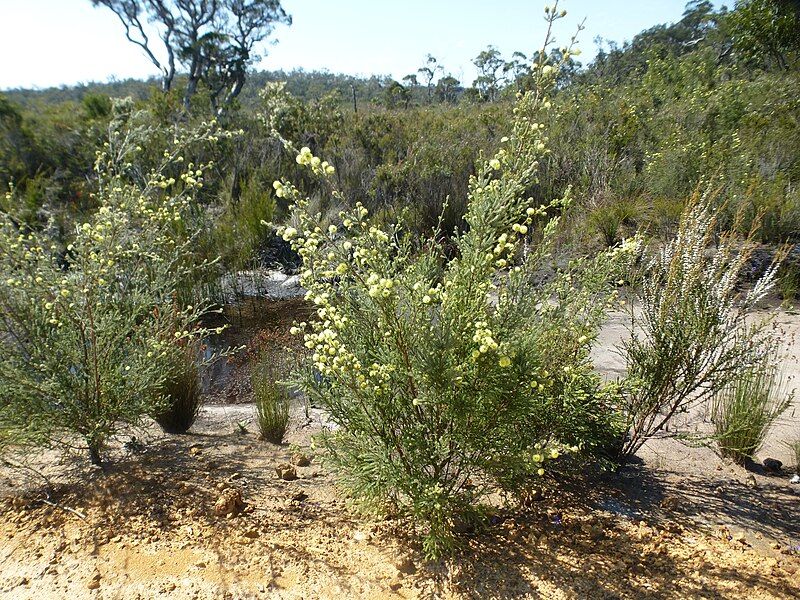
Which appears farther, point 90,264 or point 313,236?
point 90,264

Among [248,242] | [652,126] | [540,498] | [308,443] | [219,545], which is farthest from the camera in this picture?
[652,126]

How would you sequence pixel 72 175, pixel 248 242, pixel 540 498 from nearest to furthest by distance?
pixel 540 498, pixel 248 242, pixel 72 175

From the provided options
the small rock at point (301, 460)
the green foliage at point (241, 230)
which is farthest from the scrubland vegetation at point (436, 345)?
the green foliage at point (241, 230)

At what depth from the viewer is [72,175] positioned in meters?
10.1

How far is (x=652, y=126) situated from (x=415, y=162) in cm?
517

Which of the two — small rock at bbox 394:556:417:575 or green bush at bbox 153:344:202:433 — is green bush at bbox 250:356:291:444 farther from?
small rock at bbox 394:556:417:575

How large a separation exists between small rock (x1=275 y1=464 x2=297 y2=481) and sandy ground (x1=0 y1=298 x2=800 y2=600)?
0.05 metres

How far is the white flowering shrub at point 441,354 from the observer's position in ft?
6.59

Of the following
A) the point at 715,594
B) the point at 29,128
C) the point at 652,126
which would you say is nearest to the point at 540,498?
the point at 715,594

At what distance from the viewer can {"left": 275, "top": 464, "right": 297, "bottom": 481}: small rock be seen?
116 inches

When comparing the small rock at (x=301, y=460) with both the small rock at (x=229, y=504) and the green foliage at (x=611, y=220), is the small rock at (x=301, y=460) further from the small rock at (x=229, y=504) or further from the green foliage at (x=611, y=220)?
the green foliage at (x=611, y=220)

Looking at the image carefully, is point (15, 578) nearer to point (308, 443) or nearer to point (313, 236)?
point (308, 443)

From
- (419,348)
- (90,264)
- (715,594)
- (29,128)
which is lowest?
(715,594)

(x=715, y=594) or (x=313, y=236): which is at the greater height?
(x=313, y=236)
